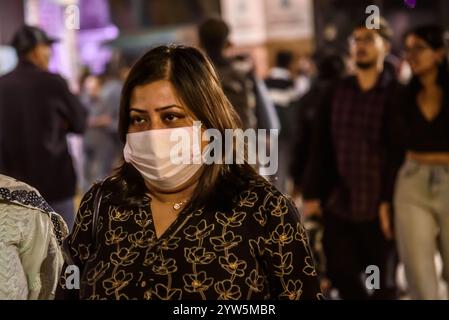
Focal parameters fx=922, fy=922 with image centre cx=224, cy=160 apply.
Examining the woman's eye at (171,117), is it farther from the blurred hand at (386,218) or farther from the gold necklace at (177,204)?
the blurred hand at (386,218)

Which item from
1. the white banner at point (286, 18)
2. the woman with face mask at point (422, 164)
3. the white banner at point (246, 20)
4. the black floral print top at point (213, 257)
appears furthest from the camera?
the white banner at point (246, 20)

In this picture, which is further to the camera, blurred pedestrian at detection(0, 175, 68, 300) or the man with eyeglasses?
the man with eyeglasses

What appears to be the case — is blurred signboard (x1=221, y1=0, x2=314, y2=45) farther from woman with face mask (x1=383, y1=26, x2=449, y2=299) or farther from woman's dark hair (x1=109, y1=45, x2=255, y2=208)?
woman's dark hair (x1=109, y1=45, x2=255, y2=208)

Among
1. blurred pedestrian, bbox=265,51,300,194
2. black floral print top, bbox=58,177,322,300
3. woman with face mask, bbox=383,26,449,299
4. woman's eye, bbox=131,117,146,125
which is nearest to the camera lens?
black floral print top, bbox=58,177,322,300

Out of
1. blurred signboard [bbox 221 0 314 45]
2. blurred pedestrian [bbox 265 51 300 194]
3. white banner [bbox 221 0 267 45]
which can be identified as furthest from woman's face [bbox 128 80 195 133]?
white banner [bbox 221 0 267 45]

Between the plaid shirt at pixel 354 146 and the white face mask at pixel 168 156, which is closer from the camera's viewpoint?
the white face mask at pixel 168 156

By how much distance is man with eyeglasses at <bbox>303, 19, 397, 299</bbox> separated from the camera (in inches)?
187

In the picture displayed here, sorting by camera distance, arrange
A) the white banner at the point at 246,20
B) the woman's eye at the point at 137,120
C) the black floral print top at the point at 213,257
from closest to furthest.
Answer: the black floral print top at the point at 213,257 < the woman's eye at the point at 137,120 < the white banner at the point at 246,20

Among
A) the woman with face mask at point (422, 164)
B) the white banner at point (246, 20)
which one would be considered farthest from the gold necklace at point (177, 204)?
the white banner at point (246, 20)

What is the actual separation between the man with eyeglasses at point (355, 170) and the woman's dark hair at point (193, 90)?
2.68 m

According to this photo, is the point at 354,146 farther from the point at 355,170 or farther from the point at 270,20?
the point at 270,20

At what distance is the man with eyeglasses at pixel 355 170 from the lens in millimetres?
4762

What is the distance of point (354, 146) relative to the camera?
4816 millimetres
